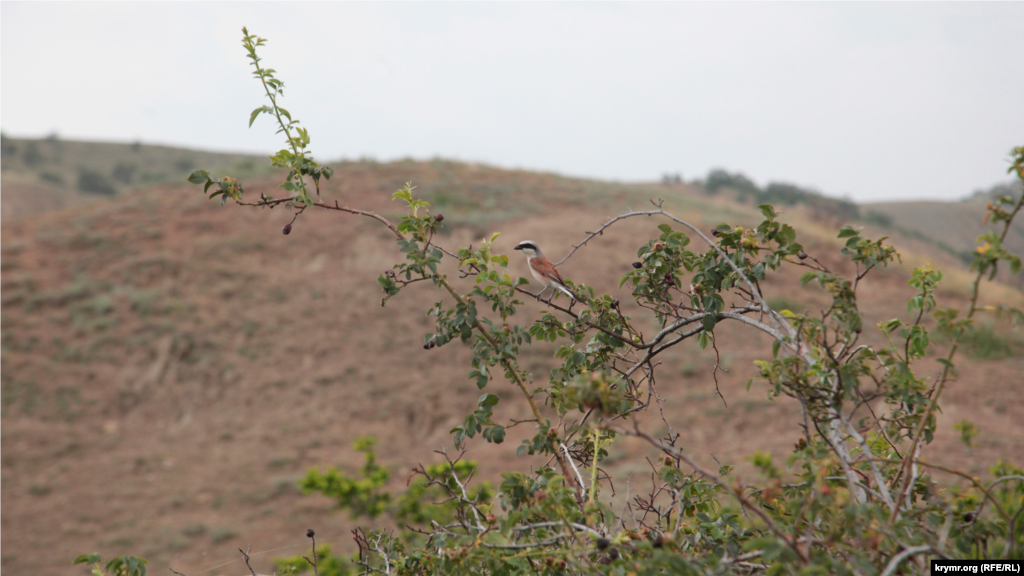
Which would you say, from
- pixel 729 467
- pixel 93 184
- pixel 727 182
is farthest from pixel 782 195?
pixel 93 184

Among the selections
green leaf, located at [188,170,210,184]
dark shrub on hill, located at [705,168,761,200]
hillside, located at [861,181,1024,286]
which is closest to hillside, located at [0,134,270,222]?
dark shrub on hill, located at [705,168,761,200]

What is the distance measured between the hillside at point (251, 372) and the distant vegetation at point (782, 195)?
522cm

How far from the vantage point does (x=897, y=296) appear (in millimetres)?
15805

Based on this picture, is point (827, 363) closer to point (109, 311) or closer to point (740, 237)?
point (740, 237)

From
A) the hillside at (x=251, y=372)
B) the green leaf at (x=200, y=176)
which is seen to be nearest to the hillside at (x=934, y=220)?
the hillside at (x=251, y=372)

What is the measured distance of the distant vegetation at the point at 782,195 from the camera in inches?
928

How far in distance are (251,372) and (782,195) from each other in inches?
897

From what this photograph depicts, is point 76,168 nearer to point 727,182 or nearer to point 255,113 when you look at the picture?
point 727,182

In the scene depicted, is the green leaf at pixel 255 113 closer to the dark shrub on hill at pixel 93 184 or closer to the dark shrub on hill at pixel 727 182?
the dark shrub on hill at pixel 727 182

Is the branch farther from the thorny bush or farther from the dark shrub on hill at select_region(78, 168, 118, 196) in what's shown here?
the dark shrub on hill at select_region(78, 168, 118, 196)

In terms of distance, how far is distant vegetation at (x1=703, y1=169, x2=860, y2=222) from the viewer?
2356 centimetres

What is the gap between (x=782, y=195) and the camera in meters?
26.1

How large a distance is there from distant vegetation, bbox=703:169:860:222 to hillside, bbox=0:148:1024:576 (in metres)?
5.22

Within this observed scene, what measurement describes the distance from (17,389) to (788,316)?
16.2 meters
